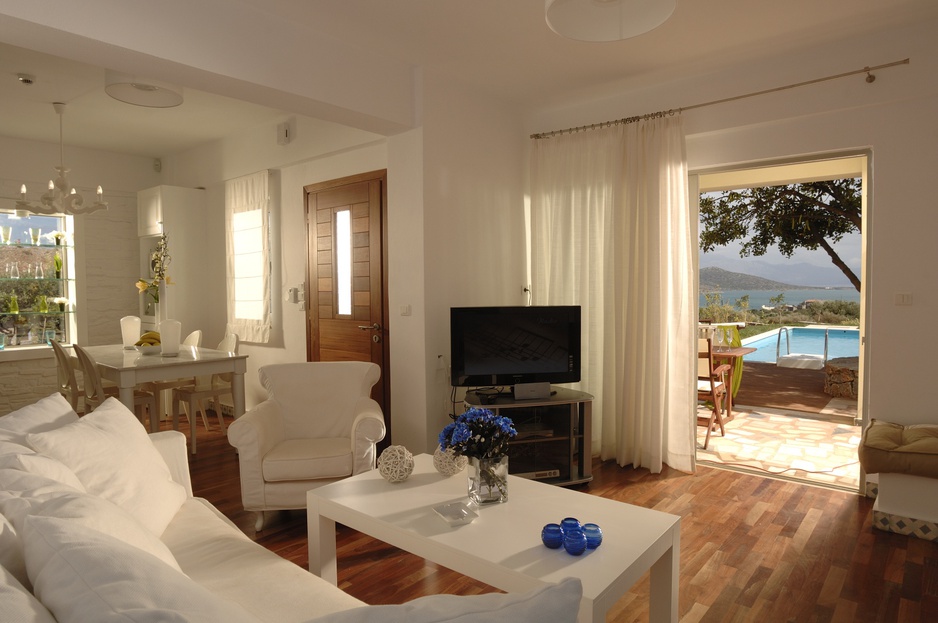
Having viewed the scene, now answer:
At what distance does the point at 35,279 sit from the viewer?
20.3 feet

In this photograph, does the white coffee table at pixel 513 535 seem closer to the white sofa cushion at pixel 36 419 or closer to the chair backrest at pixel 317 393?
the white sofa cushion at pixel 36 419

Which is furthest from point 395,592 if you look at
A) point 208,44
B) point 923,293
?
point 923,293

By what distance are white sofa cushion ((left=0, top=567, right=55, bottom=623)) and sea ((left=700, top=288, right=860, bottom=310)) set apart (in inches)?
366

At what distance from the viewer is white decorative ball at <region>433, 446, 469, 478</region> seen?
8.43 feet

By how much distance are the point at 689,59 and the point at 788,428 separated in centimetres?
355

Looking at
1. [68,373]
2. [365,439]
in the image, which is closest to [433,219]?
[365,439]

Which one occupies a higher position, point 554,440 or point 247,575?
point 247,575

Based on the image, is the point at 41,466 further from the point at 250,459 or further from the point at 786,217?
the point at 786,217

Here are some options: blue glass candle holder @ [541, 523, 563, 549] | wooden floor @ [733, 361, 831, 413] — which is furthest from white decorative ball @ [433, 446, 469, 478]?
wooden floor @ [733, 361, 831, 413]

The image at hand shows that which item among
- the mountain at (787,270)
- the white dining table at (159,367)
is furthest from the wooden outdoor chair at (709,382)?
the mountain at (787,270)

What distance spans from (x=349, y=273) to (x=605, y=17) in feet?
10.4

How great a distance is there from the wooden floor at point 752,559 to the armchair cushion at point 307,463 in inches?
13.0

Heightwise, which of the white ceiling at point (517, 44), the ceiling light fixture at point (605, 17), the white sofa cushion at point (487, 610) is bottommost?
the white sofa cushion at point (487, 610)

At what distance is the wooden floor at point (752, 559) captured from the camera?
2.45 metres
